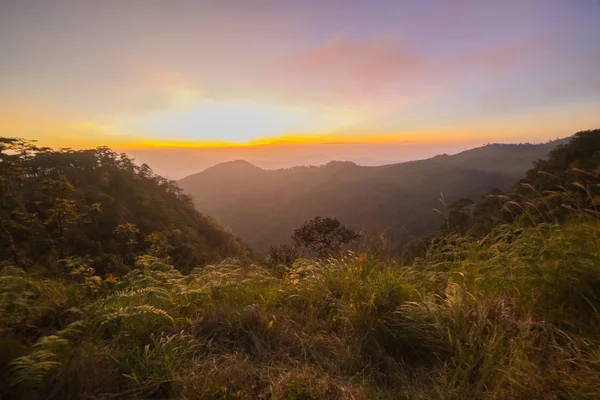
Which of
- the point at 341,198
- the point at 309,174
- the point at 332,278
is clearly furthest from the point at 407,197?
the point at 332,278

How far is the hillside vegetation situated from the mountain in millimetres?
82873

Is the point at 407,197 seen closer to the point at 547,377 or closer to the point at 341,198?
the point at 341,198

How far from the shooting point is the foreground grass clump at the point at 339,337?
6.70ft

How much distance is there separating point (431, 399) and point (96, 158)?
51.8m

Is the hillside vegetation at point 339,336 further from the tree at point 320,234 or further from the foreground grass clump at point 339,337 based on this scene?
the tree at point 320,234

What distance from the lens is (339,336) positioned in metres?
2.80

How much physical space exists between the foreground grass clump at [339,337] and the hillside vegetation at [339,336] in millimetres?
11

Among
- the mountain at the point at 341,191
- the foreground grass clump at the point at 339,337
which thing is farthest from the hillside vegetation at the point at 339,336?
the mountain at the point at 341,191

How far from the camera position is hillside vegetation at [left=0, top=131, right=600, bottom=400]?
6.70 ft

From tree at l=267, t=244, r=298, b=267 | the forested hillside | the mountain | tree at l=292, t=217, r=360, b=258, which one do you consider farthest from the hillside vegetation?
the mountain

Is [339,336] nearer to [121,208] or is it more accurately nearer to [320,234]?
[320,234]

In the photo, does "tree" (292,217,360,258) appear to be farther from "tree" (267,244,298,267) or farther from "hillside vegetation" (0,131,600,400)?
"hillside vegetation" (0,131,600,400)

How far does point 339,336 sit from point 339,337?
2cm

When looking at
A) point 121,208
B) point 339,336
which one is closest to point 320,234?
point 339,336
